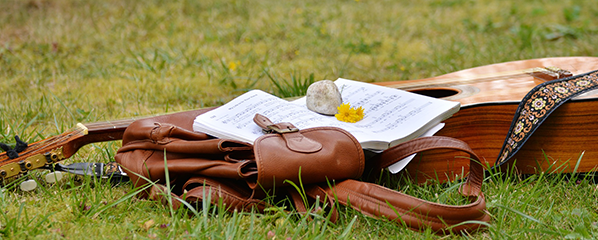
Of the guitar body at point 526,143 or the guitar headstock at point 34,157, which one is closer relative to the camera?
the guitar headstock at point 34,157

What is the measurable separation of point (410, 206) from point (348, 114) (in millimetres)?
420

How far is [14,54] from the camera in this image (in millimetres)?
3127

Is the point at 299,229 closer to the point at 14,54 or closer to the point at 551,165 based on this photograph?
the point at 551,165

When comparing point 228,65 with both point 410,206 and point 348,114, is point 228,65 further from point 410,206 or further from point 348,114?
point 410,206

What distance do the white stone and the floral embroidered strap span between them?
1.70ft

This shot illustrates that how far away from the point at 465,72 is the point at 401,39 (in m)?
1.67

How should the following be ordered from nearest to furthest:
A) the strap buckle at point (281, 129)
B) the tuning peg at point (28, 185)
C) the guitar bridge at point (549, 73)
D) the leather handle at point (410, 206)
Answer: the leather handle at point (410, 206) → the strap buckle at point (281, 129) → the tuning peg at point (28, 185) → the guitar bridge at point (549, 73)

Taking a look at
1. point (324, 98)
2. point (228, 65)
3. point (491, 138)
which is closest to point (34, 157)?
point (324, 98)

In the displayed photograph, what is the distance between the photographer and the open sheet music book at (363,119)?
134 centimetres

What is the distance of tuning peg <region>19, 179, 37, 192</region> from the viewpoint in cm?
136

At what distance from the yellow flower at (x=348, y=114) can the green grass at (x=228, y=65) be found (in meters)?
0.25

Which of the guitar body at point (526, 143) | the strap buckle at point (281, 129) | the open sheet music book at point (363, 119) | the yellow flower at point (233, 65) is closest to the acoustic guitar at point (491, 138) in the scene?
the guitar body at point (526, 143)

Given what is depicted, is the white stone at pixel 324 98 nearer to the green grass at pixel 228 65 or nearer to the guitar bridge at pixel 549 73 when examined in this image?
the green grass at pixel 228 65

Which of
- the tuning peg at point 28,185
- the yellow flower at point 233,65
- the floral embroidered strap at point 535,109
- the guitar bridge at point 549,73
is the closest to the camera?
the tuning peg at point 28,185
